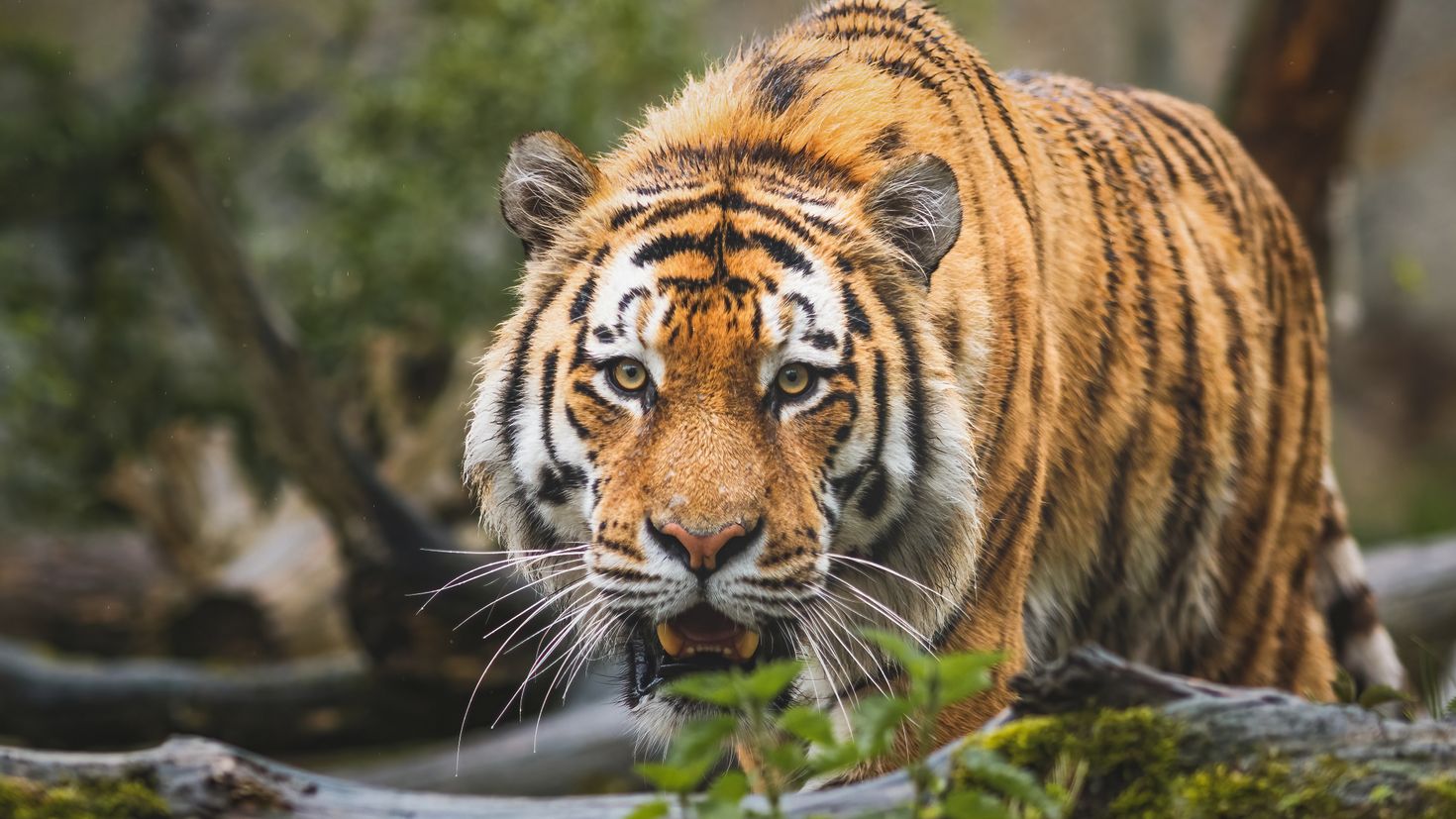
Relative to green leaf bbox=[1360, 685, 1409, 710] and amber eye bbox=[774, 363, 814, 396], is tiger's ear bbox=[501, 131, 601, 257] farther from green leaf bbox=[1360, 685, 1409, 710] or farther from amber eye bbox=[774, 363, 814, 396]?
green leaf bbox=[1360, 685, 1409, 710]

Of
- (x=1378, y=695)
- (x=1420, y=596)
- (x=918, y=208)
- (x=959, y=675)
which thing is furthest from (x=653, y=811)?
(x=1420, y=596)

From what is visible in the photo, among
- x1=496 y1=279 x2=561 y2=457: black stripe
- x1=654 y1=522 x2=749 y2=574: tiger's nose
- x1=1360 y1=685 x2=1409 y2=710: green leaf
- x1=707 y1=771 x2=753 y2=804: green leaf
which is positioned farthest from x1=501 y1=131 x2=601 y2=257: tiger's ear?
x1=1360 y1=685 x2=1409 y2=710: green leaf

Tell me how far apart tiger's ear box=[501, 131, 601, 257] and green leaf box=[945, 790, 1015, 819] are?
165 cm

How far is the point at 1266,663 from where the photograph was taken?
3.91m

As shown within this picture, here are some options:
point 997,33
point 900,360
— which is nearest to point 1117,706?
point 900,360

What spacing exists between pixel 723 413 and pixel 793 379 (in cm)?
16

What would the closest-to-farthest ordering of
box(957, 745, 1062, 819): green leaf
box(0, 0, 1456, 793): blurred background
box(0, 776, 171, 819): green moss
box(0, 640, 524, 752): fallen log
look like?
1. box(957, 745, 1062, 819): green leaf
2. box(0, 776, 171, 819): green moss
3. box(0, 0, 1456, 793): blurred background
4. box(0, 640, 524, 752): fallen log

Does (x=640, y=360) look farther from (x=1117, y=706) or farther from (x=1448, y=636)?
(x=1448, y=636)

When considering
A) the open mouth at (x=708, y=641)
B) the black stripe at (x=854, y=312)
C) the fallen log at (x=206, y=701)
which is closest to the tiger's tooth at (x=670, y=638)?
the open mouth at (x=708, y=641)

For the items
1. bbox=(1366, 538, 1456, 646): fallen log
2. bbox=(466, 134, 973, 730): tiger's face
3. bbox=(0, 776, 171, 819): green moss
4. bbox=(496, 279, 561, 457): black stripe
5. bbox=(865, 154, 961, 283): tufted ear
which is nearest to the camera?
bbox=(0, 776, 171, 819): green moss

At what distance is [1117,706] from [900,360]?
0.99 meters

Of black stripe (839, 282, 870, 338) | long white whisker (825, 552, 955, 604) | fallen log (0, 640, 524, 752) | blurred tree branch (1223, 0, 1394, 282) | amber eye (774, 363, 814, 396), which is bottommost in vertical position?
fallen log (0, 640, 524, 752)

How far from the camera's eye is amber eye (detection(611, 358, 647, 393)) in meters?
2.64

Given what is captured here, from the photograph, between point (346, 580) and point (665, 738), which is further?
point (346, 580)
